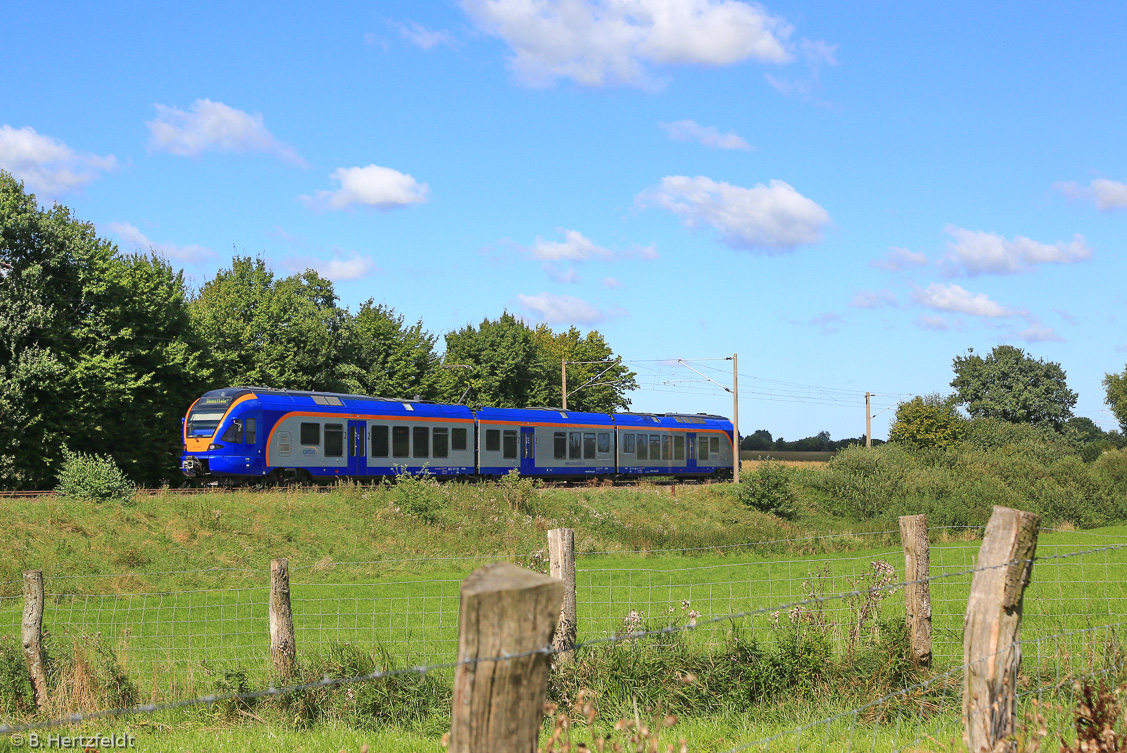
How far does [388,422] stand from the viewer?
1228 inches

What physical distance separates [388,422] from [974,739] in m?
28.2

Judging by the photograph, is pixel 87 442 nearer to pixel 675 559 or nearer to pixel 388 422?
pixel 388 422

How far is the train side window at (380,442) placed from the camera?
101ft

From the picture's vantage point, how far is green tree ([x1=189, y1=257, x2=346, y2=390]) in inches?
1845

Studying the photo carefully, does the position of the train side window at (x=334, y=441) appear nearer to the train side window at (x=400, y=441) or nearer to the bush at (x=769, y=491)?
the train side window at (x=400, y=441)

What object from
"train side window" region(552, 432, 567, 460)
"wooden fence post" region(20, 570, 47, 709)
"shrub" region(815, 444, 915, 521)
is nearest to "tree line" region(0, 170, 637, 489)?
"train side window" region(552, 432, 567, 460)

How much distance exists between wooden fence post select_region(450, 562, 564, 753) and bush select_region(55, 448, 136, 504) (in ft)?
76.5

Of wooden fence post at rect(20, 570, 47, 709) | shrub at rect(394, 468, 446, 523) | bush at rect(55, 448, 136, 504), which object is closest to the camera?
wooden fence post at rect(20, 570, 47, 709)

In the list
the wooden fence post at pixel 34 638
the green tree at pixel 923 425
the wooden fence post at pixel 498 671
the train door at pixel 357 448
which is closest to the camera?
the wooden fence post at pixel 498 671

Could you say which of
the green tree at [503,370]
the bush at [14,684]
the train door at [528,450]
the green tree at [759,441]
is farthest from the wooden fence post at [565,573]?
the green tree at [759,441]

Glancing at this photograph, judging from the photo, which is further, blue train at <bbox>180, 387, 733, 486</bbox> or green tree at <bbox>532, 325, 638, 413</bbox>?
green tree at <bbox>532, 325, 638, 413</bbox>

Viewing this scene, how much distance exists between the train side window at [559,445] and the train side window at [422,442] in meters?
6.28

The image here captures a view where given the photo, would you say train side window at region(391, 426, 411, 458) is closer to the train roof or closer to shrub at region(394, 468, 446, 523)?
the train roof

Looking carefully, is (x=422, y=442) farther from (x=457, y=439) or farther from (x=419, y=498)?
(x=419, y=498)
